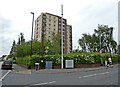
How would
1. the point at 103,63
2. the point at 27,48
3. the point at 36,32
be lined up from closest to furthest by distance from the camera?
the point at 103,63 → the point at 27,48 → the point at 36,32

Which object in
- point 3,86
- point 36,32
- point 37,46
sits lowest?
point 3,86

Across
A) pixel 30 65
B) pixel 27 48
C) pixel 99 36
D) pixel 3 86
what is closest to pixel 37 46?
pixel 27 48

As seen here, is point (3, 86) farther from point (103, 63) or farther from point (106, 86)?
point (103, 63)

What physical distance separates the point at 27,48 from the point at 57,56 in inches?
825

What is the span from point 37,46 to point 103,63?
60.5ft

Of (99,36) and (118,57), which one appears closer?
(118,57)

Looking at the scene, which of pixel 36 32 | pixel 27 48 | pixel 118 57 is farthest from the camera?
pixel 36 32

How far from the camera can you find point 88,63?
3869cm

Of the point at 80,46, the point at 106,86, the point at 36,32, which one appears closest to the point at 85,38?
the point at 80,46

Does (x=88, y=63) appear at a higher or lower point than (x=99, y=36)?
lower

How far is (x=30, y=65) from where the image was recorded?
129 feet

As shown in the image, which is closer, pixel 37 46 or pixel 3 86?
pixel 3 86

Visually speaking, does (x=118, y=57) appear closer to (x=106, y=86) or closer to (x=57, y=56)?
(x=57, y=56)

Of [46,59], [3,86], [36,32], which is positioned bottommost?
[3,86]
